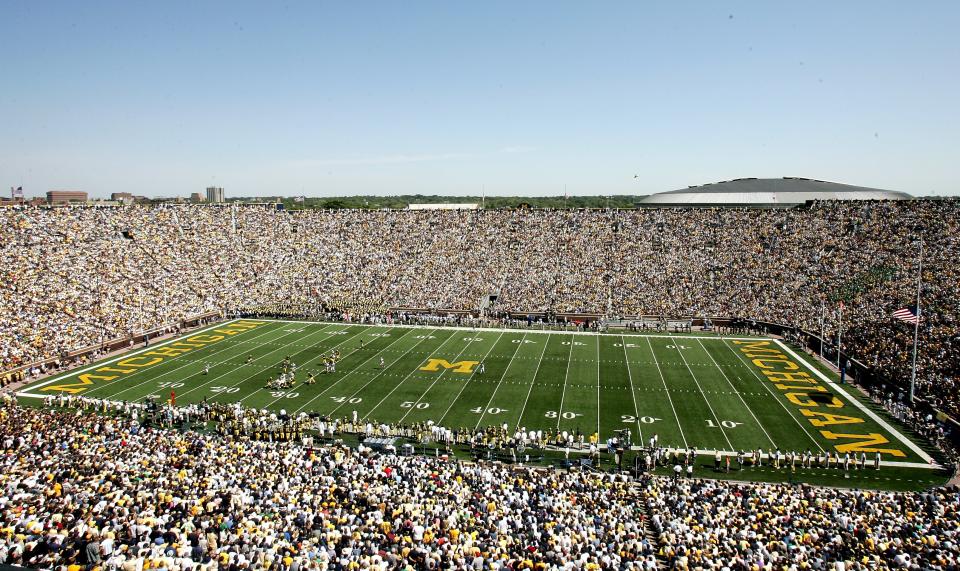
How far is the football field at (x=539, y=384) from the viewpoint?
24.9 meters

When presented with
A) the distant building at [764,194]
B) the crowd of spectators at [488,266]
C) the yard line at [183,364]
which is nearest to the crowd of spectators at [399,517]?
the yard line at [183,364]

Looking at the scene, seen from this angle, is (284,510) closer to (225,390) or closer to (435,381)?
(435,381)

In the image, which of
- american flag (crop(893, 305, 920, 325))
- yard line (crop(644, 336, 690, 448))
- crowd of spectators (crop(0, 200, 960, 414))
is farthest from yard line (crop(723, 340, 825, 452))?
american flag (crop(893, 305, 920, 325))

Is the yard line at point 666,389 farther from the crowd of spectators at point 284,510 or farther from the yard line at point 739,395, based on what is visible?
the crowd of spectators at point 284,510

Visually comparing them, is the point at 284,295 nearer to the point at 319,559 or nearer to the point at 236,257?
the point at 236,257

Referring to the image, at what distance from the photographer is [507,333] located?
42.7m

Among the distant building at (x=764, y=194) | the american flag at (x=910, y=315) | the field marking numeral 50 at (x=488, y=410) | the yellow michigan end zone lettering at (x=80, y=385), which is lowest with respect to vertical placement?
the field marking numeral 50 at (x=488, y=410)

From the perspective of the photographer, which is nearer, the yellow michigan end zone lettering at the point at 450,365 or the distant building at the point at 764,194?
the yellow michigan end zone lettering at the point at 450,365

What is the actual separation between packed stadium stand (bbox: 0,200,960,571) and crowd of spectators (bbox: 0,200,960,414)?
0.20 m

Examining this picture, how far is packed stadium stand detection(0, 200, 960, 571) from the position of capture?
12.4m

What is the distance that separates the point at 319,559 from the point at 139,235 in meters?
47.7

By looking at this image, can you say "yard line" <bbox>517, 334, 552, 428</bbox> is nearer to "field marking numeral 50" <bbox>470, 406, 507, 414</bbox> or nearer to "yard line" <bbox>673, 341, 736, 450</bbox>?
"field marking numeral 50" <bbox>470, 406, 507, 414</bbox>

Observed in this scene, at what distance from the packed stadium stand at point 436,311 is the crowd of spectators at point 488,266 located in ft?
0.67

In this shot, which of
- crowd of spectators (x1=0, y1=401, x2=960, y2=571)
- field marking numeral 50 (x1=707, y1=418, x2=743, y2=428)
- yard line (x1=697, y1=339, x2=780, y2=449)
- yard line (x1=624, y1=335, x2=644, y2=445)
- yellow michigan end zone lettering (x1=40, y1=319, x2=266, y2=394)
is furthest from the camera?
yellow michigan end zone lettering (x1=40, y1=319, x2=266, y2=394)
